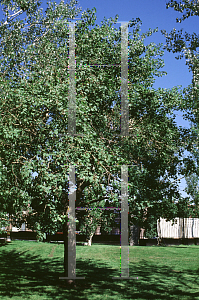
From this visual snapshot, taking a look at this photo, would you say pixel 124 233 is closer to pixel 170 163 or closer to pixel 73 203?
pixel 73 203

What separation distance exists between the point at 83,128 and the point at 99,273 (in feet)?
33.2

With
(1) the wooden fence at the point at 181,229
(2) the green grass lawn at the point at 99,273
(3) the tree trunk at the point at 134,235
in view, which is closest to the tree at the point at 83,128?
A: (2) the green grass lawn at the point at 99,273

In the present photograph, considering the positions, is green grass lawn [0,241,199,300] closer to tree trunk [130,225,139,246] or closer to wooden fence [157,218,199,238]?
tree trunk [130,225,139,246]

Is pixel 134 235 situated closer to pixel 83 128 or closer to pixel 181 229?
pixel 181 229

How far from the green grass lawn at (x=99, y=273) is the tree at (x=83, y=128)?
196cm

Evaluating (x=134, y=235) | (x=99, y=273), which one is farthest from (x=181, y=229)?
(x=99, y=273)

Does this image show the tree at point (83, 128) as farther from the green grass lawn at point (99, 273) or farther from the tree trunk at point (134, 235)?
the tree trunk at point (134, 235)

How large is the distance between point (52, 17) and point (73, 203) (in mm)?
9871

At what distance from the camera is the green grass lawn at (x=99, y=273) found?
12.7 meters

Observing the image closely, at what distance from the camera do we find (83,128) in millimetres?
10125

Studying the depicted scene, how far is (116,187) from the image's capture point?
10305 millimetres

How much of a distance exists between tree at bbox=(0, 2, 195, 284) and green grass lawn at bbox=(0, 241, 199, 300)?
1.96 m

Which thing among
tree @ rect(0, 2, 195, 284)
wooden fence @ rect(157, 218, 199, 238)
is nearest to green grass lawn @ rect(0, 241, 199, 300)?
tree @ rect(0, 2, 195, 284)

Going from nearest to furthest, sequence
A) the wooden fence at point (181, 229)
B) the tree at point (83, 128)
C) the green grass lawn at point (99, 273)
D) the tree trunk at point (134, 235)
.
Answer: the tree at point (83, 128) → the green grass lawn at point (99, 273) → the tree trunk at point (134, 235) → the wooden fence at point (181, 229)
